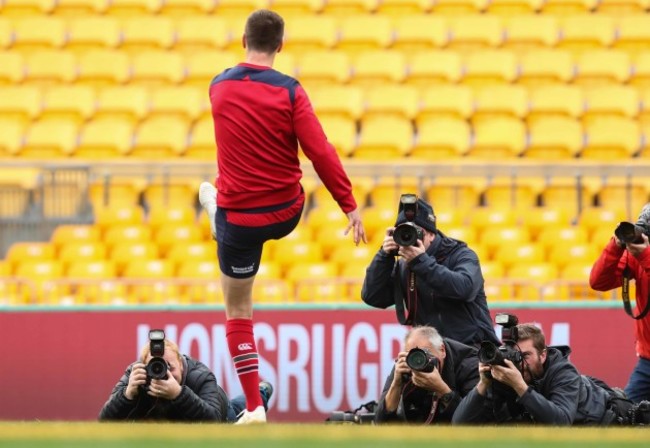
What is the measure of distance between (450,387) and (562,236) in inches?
199

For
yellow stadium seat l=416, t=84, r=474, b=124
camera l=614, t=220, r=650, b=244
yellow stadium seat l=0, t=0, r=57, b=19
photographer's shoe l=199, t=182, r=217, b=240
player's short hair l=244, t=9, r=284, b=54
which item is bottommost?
camera l=614, t=220, r=650, b=244

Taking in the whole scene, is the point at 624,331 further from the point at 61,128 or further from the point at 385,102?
the point at 61,128

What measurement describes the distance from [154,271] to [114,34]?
5481mm

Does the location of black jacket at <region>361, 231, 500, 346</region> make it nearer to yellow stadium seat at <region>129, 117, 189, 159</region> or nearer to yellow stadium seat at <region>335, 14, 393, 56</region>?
yellow stadium seat at <region>129, 117, 189, 159</region>

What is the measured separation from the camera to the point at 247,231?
6906 millimetres

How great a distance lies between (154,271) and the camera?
480 inches

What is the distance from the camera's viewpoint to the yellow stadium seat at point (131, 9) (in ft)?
57.0

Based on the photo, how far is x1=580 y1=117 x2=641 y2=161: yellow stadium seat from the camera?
575 inches

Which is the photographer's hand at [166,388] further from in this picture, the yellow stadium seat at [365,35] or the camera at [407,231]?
the yellow stadium seat at [365,35]

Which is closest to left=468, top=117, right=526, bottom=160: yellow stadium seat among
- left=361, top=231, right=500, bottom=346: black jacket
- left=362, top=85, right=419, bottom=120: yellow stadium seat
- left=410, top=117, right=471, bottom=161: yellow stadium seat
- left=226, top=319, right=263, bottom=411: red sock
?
left=410, top=117, right=471, bottom=161: yellow stadium seat

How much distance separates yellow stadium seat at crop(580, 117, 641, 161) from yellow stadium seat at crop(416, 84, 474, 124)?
4.33ft

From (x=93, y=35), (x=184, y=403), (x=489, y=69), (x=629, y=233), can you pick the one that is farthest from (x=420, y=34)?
(x=184, y=403)

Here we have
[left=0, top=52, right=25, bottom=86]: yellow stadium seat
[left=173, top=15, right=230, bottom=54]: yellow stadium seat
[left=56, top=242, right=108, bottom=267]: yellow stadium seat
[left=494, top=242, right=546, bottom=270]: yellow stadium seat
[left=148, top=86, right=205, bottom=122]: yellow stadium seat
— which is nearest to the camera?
[left=494, top=242, right=546, bottom=270]: yellow stadium seat

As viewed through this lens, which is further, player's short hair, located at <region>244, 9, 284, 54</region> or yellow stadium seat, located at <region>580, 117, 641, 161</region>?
yellow stadium seat, located at <region>580, 117, 641, 161</region>
